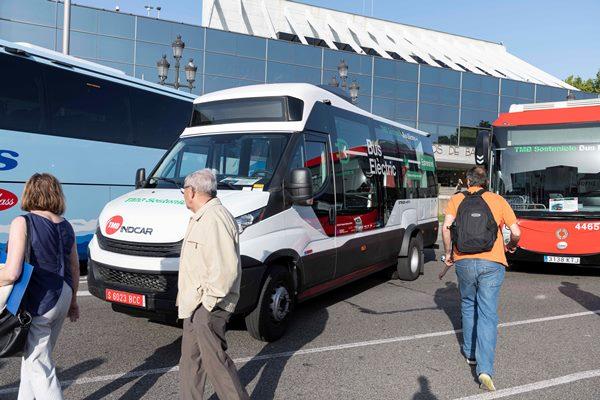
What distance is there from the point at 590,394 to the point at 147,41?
1239 inches

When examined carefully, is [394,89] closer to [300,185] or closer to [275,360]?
[300,185]

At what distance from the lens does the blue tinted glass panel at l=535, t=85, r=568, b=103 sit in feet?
145

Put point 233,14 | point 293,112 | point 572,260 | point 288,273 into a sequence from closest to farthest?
point 288,273, point 293,112, point 572,260, point 233,14

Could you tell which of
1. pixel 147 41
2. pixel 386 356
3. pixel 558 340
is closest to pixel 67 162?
pixel 386 356

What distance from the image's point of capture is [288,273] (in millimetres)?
5535

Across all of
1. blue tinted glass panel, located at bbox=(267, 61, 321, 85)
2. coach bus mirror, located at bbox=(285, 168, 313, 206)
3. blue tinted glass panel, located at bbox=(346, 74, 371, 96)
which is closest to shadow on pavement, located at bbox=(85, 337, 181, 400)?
coach bus mirror, located at bbox=(285, 168, 313, 206)

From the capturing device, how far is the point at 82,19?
2919 centimetres

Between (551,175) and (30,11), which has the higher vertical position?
(30,11)

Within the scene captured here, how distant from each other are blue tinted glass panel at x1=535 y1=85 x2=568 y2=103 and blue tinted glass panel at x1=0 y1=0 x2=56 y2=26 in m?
37.9

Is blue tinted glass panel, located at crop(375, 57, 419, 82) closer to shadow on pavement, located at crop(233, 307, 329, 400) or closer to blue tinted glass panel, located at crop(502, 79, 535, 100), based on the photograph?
blue tinted glass panel, located at crop(502, 79, 535, 100)

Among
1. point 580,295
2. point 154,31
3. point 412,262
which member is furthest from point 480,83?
point 580,295

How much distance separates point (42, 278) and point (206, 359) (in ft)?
3.78

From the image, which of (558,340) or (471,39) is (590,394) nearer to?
(558,340)

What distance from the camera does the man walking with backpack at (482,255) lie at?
14.5 feet
